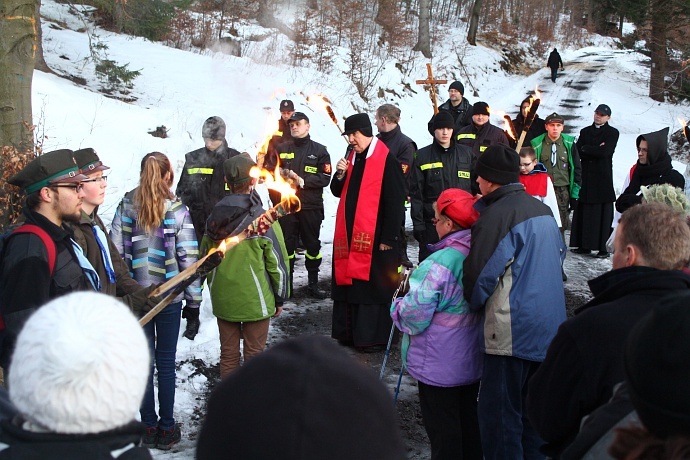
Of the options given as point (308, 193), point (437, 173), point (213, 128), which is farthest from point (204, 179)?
point (437, 173)

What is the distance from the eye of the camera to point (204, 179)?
7.79 m

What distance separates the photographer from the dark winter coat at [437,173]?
7828 mm

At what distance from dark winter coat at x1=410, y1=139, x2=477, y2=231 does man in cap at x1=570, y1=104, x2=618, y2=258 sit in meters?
3.08

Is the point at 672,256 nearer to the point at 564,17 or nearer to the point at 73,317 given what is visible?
the point at 73,317

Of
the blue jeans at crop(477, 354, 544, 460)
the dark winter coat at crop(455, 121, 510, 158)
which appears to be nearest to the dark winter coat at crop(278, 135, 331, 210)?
the dark winter coat at crop(455, 121, 510, 158)

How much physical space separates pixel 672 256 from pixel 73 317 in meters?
2.22

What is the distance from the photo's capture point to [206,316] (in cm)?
698

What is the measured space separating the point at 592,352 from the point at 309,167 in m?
6.21

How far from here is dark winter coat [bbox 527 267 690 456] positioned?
2309 mm

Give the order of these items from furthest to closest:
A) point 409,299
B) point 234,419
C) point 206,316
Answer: point 206,316, point 409,299, point 234,419

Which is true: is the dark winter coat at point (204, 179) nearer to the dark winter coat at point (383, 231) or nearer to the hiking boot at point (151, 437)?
the dark winter coat at point (383, 231)

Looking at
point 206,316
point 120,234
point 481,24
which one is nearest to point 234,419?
point 120,234

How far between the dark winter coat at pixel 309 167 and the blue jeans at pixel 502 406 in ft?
15.7

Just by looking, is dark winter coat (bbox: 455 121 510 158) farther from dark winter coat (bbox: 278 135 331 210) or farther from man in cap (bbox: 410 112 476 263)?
dark winter coat (bbox: 278 135 331 210)
